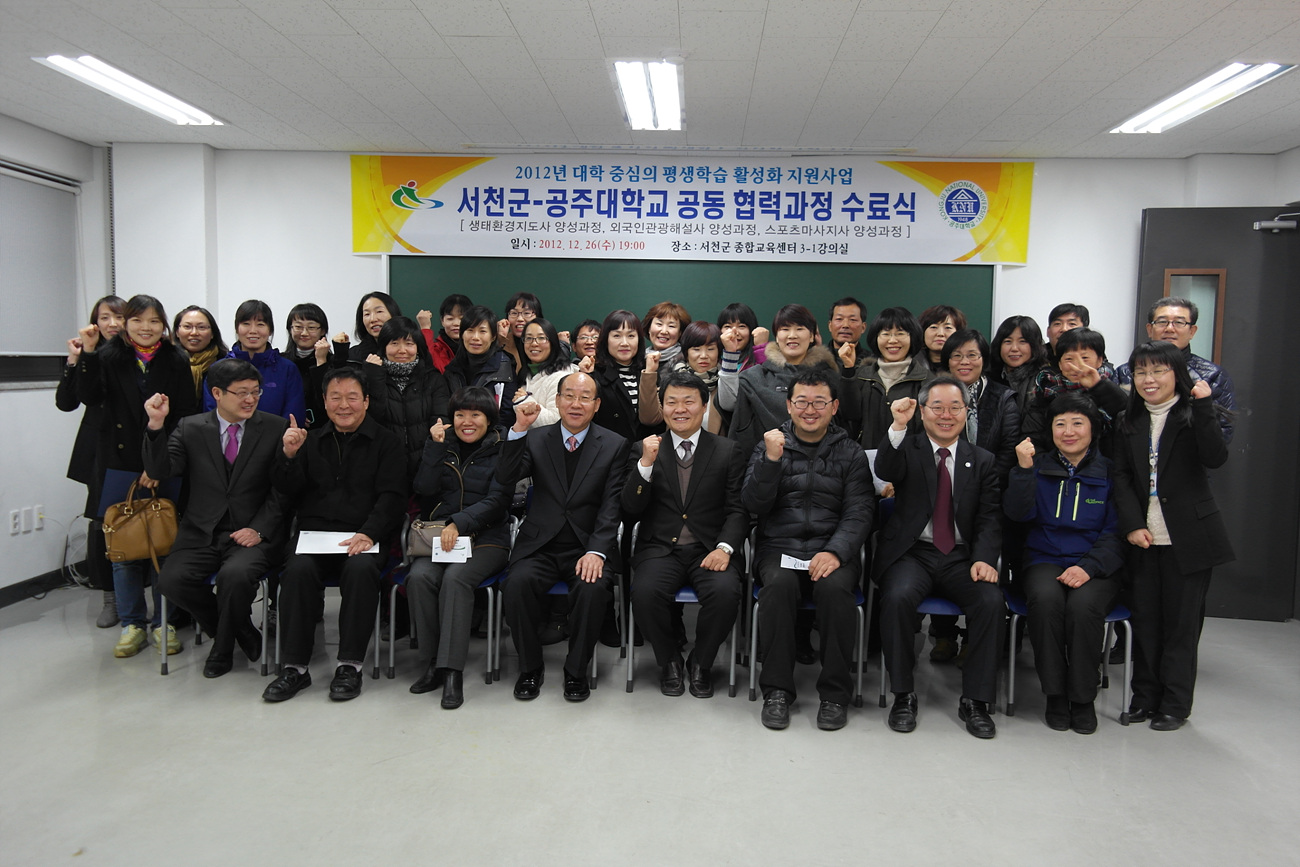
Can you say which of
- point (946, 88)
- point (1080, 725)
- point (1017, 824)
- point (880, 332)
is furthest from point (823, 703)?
point (946, 88)

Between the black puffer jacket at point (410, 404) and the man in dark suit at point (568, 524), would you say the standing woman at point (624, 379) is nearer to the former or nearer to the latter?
the man in dark suit at point (568, 524)

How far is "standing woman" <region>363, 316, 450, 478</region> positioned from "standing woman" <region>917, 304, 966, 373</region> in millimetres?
2442

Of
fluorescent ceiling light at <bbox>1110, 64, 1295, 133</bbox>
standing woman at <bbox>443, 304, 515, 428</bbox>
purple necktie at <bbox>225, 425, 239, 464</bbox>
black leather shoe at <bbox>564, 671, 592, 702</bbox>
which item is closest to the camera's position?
black leather shoe at <bbox>564, 671, 592, 702</bbox>

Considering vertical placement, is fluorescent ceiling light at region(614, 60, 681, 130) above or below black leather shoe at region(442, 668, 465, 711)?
above

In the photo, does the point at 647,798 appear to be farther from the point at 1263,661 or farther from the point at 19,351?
the point at 19,351

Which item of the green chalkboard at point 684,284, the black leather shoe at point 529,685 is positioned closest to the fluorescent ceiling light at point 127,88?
the green chalkboard at point 684,284

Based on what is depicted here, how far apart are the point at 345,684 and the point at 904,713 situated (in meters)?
2.27

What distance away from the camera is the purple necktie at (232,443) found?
11.5 feet

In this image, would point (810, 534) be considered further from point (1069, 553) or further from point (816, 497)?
point (1069, 553)

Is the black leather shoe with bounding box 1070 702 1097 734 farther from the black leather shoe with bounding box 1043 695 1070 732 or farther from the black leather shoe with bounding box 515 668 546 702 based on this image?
the black leather shoe with bounding box 515 668 546 702

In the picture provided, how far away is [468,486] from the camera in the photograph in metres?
3.44

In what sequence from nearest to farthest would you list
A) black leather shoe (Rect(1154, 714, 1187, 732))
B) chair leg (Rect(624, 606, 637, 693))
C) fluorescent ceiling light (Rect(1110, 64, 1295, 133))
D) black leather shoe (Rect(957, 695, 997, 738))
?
black leather shoe (Rect(957, 695, 997, 738)) < black leather shoe (Rect(1154, 714, 1187, 732)) < chair leg (Rect(624, 606, 637, 693)) < fluorescent ceiling light (Rect(1110, 64, 1295, 133))

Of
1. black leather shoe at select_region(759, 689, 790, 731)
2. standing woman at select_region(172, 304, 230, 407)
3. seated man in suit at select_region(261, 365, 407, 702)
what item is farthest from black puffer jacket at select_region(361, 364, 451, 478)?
black leather shoe at select_region(759, 689, 790, 731)

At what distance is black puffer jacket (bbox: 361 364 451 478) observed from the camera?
3801mm
